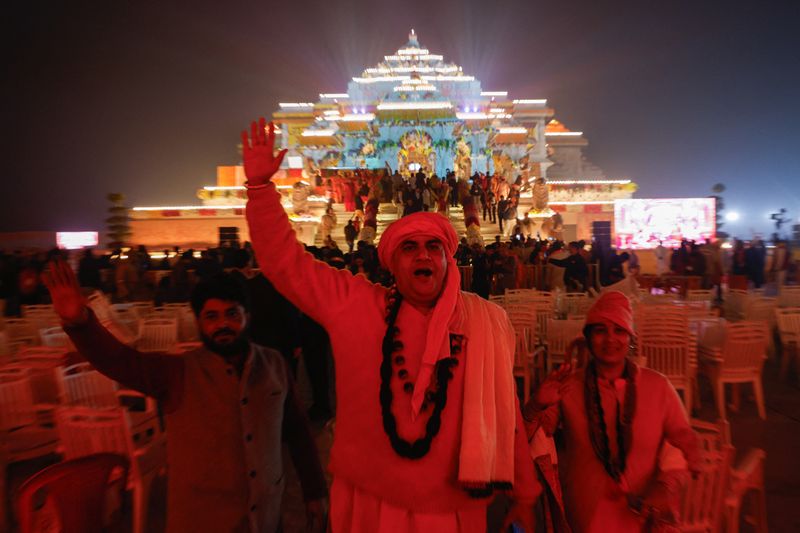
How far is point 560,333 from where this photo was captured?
5742 millimetres

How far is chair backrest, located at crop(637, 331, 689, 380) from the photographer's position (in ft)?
15.6

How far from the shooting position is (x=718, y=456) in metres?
2.21

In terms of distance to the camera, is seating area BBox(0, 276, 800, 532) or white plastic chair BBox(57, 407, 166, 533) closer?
seating area BBox(0, 276, 800, 532)

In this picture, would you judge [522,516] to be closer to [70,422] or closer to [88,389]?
[70,422]

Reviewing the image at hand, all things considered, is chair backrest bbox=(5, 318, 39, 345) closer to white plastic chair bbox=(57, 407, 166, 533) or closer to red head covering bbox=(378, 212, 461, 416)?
white plastic chair bbox=(57, 407, 166, 533)

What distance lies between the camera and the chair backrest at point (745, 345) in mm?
4962

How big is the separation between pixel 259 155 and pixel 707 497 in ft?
7.67

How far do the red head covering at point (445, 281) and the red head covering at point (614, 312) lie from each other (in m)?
0.73

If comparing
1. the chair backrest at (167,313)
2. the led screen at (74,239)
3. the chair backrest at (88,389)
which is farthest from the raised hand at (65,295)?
the led screen at (74,239)

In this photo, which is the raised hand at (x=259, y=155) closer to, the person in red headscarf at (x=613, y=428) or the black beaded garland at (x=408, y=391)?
the black beaded garland at (x=408, y=391)

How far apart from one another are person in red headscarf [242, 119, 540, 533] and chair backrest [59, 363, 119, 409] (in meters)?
2.80

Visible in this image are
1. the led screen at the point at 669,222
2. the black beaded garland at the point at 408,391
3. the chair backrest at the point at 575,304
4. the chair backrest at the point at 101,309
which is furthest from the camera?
the led screen at the point at 669,222

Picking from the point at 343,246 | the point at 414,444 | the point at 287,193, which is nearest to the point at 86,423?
the point at 414,444

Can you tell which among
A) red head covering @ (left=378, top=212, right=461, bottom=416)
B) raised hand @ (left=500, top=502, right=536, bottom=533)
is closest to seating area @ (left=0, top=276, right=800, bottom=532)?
raised hand @ (left=500, top=502, right=536, bottom=533)
